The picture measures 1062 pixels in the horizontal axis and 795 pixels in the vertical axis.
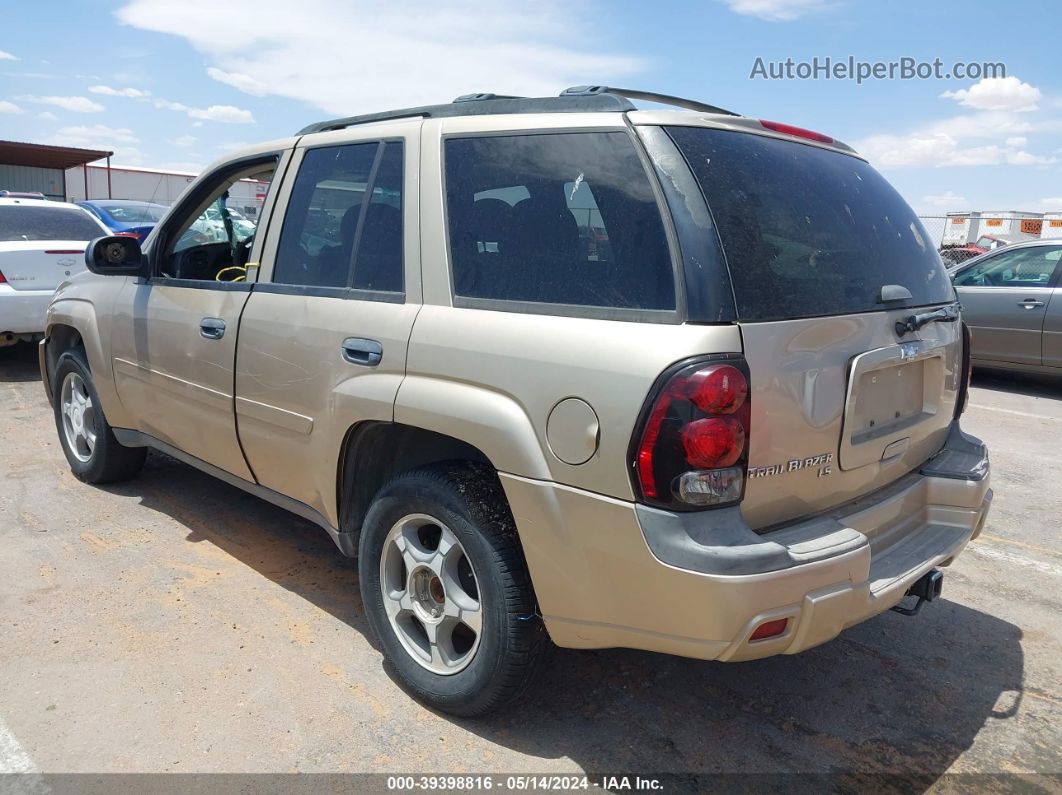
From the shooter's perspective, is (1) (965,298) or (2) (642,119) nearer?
(2) (642,119)

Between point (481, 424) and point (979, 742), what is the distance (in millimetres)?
1995

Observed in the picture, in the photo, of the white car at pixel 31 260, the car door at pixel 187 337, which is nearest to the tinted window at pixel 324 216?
the car door at pixel 187 337

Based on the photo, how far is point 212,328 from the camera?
3.71 meters

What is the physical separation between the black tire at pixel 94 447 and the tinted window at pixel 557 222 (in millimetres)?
3013

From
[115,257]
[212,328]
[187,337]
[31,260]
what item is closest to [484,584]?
[212,328]

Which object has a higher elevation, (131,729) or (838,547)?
(838,547)

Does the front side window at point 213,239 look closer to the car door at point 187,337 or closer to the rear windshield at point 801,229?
the car door at point 187,337

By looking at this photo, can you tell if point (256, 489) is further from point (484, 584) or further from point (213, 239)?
point (213, 239)

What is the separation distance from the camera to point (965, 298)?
9.46 metres

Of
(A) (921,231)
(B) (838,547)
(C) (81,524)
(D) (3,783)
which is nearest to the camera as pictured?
(B) (838,547)

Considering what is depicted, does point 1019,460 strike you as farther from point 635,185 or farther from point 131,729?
point 131,729

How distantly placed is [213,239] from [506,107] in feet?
8.64

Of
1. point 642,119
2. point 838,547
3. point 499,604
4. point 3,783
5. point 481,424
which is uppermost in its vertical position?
point 642,119

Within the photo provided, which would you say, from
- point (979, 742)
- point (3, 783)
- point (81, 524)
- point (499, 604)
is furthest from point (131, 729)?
point (979, 742)
